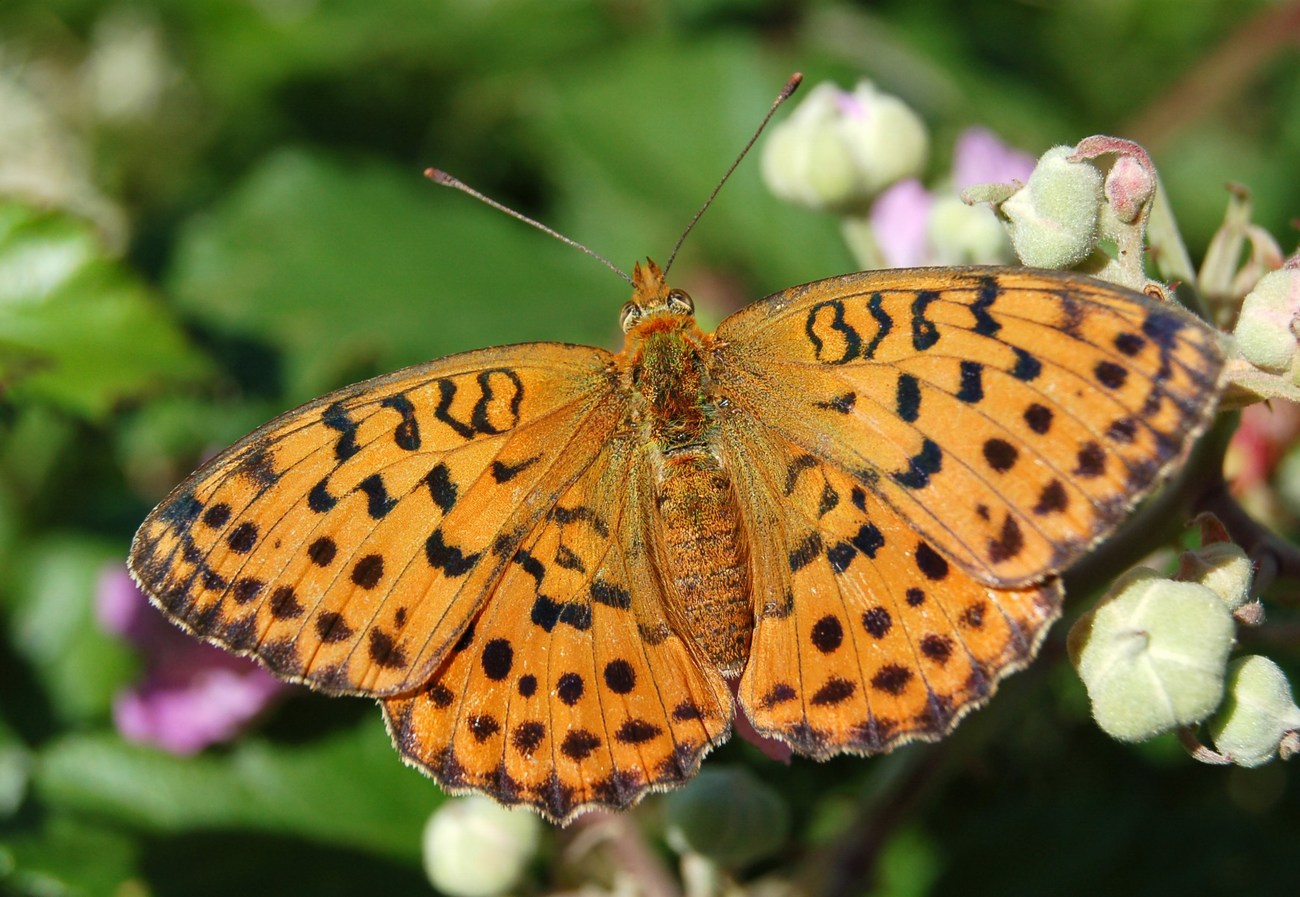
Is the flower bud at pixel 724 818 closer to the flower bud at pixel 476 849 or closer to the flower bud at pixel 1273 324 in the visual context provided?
the flower bud at pixel 476 849

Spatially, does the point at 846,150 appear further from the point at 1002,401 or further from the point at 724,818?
the point at 724,818

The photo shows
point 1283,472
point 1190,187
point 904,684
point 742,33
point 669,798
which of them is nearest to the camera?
point 904,684

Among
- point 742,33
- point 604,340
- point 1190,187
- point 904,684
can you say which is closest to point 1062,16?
point 1190,187

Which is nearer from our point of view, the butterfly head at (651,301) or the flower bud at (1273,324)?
the flower bud at (1273,324)

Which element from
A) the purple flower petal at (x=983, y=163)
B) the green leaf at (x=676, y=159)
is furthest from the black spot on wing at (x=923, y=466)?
the green leaf at (x=676, y=159)

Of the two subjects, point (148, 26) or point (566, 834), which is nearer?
point (566, 834)

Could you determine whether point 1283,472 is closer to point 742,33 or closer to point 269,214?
point 742,33

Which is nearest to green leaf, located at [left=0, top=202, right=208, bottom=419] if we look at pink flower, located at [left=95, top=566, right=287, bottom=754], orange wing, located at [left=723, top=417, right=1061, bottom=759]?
pink flower, located at [left=95, top=566, right=287, bottom=754]
